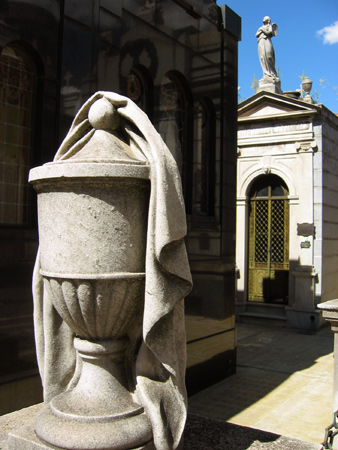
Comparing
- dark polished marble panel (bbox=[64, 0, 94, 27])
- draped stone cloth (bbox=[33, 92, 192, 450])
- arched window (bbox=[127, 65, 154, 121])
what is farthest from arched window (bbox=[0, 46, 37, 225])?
draped stone cloth (bbox=[33, 92, 192, 450])

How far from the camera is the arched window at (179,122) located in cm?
714

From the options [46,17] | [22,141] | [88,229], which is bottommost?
[88,229]

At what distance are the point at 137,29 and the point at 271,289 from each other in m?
8.58

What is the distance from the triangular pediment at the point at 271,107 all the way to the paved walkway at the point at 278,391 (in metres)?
5.94

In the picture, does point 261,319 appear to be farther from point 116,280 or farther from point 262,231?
Answer: point 116,280

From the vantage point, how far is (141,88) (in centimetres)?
682

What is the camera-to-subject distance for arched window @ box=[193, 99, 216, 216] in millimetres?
7699

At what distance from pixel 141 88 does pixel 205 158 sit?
1717 mm

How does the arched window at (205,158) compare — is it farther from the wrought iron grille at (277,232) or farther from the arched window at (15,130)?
the wrought iron grille at (277,232)

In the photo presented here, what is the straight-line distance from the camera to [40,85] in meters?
5.22

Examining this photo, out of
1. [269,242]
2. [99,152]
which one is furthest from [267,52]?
[99,152]

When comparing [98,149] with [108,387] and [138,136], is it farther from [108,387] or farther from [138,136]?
[108,387]

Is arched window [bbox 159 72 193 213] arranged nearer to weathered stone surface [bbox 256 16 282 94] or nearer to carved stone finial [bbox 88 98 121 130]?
carved stone finial [bbox 88 98 121 130]

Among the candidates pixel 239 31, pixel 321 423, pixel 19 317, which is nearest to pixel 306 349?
pixel 321 423
